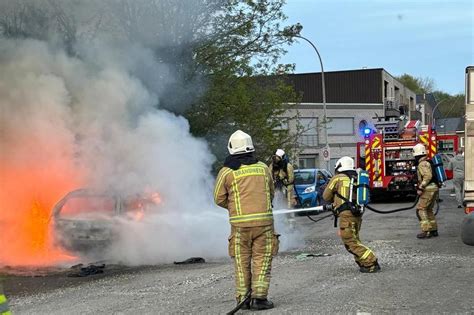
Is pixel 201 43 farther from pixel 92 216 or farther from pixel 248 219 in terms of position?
pixel 248 219

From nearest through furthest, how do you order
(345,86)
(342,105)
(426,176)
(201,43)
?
1. (426,176)
2. (201,43)
3. (342,105)
4. (345,86)

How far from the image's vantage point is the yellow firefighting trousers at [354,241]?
7.36 m

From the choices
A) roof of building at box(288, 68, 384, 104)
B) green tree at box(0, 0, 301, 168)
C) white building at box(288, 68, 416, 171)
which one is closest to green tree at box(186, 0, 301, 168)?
green tree at box(0, 0, 301, 168)

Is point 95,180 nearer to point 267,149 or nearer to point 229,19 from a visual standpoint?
point 229,19

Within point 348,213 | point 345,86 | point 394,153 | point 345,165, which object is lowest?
point 348,213

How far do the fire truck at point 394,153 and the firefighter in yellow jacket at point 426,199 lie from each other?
23.8 feet

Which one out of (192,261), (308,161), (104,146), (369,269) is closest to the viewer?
(369,269)

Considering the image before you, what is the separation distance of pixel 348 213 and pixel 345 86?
143 ft

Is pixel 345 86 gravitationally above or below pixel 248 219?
above

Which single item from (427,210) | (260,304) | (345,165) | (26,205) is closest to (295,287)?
(260,304)

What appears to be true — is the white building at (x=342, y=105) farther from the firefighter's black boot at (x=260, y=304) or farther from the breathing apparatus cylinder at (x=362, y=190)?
the firefighter's black boot at (x=260, y=304)

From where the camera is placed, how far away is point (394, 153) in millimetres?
18344

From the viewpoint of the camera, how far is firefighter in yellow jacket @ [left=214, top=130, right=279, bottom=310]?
18.5ft

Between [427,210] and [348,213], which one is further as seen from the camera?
[427,210]
